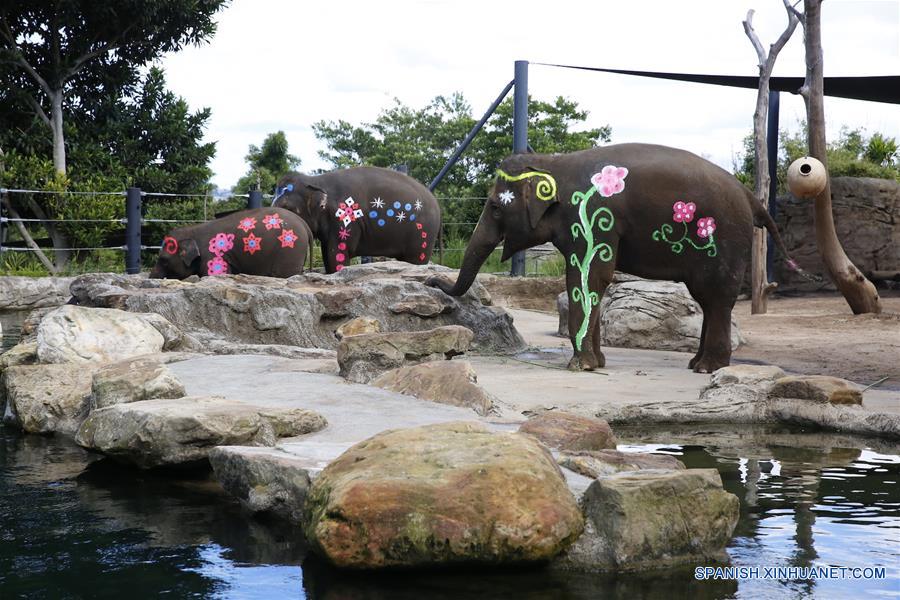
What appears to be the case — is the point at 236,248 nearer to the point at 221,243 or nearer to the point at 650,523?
the point at 221,243

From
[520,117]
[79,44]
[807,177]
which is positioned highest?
[79,44]

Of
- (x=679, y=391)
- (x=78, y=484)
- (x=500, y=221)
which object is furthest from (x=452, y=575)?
(x=500, y=221)

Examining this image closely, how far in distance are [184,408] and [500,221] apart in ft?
10.7

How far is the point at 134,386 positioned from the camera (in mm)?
4918

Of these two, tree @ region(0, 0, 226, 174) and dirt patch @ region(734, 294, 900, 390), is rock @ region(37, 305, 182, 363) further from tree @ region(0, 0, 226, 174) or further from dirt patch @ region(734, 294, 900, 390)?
tree @ region(0, 0, 226, 174)

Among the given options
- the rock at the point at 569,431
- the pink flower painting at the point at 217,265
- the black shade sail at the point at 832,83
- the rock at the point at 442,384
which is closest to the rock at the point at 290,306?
the pink flower painting at the point at 217,265

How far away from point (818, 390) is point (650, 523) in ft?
8.34

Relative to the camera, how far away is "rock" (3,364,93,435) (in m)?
5.46

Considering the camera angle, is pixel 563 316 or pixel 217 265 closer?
pixel 563 316

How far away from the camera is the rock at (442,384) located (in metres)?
4.87

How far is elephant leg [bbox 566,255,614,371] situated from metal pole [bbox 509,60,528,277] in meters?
7.31

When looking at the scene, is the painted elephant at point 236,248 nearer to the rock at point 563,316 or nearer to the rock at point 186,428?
the rock at point 563,316

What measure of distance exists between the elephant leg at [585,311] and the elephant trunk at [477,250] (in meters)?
0.62

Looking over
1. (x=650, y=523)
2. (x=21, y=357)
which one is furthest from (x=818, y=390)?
(x=21, y=357)
